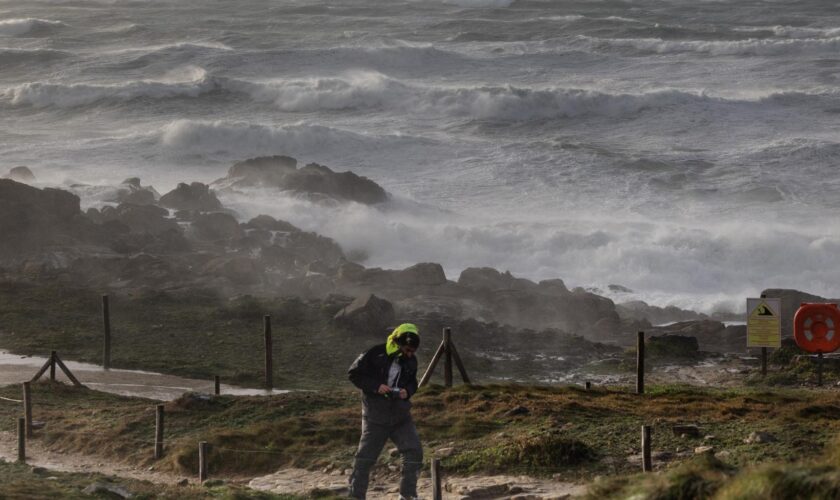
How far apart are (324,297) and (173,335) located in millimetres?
4333

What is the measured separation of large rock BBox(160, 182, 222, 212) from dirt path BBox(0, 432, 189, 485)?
21854 millimetres

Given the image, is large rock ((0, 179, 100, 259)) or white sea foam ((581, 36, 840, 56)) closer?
large rock ((0, 179, 100, 259))

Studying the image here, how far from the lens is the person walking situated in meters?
12.4

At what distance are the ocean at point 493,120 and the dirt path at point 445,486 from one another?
1938cm

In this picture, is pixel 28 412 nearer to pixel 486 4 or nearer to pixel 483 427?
pixel 483 427

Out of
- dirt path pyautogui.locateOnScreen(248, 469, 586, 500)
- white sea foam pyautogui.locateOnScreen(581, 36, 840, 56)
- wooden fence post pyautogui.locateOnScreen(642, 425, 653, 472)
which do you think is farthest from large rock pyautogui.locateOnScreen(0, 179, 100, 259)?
white sea foam pyautogui.locateOnScreen(581, 36, 840, 56)

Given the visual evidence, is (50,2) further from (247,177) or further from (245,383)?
(245,383)

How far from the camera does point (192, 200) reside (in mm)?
39250

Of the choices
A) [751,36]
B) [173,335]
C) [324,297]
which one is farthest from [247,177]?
[751,36]

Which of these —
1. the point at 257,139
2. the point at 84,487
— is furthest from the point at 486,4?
the point at 84,487

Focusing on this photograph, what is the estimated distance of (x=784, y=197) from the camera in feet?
145

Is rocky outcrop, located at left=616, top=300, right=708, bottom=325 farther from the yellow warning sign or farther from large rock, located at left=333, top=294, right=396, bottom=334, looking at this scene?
the yellow warning sign

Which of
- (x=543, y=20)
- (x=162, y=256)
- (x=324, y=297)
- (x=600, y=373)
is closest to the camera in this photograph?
(x=600, y=373)

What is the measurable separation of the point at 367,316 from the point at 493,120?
33571 millimetres
